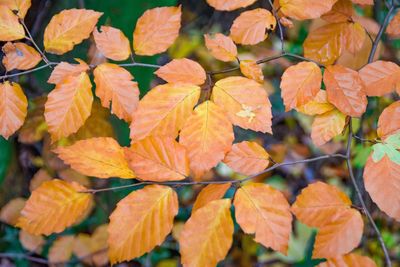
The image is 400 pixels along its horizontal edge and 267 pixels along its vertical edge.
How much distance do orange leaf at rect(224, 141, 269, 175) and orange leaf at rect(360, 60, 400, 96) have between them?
27 centimetres

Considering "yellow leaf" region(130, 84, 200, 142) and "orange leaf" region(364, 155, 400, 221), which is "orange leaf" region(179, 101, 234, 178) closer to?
"yellow leaf" region(130, 84, 200, 142)

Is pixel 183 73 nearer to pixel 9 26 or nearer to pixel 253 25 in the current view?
pixel 253 25

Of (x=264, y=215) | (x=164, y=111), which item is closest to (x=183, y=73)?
(x=164, y=111)

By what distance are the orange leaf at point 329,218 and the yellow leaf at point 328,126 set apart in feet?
0.34

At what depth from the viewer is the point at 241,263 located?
92cm

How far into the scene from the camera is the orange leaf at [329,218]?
73cm

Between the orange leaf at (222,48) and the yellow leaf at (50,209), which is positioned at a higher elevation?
the orange leaf at (222,48)

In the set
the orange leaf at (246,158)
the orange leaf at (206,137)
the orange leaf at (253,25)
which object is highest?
the orange leaf at (253,25)

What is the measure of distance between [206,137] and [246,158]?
0.39 ft

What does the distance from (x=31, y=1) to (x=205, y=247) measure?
0.68 m

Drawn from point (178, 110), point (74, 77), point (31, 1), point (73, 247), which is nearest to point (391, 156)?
point (178, 110)

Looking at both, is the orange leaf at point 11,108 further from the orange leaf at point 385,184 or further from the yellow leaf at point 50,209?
the orange leaf at point 385,184

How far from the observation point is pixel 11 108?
78 cm

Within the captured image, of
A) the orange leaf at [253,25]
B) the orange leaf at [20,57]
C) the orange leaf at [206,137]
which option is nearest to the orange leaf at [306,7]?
the orange leaf at [253,25]
